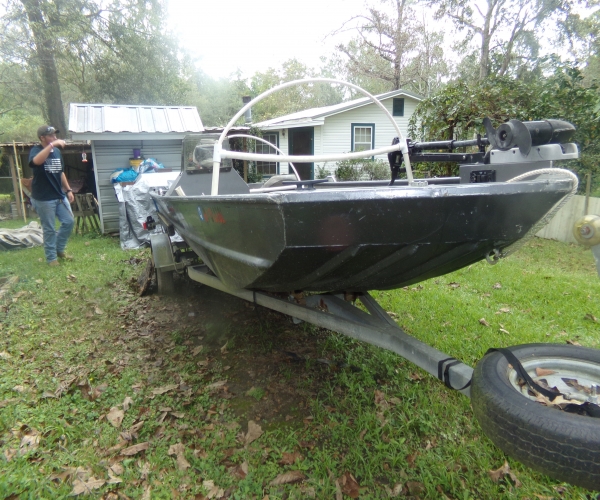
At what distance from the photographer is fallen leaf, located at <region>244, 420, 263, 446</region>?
8.69 feet

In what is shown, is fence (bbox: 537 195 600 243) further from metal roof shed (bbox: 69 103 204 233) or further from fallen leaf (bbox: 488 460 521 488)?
metal roof shed (bbox: 69 103 204 233)

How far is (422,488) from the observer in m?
2.26

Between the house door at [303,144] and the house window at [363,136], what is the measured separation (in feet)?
6.04

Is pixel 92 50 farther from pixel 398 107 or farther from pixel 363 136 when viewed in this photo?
pixel 398 107

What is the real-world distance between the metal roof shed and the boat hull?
8.52m

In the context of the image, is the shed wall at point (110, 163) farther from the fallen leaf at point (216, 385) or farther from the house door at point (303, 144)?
the house door at point (303, 144)

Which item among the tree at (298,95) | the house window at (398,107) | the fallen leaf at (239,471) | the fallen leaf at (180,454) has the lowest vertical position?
the fallen leaf at (239,471)

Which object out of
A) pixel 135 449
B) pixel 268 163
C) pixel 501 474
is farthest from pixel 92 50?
pixel 501 474

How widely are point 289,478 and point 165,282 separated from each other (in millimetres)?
3307

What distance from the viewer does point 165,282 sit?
5.14 metres

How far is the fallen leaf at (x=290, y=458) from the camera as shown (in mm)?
2480

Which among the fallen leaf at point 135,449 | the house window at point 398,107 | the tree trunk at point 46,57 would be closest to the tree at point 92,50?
the tree trunk at point 46,57

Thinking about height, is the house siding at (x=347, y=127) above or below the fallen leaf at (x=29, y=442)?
above

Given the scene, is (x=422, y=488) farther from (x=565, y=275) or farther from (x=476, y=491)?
(x=565, y=275)
